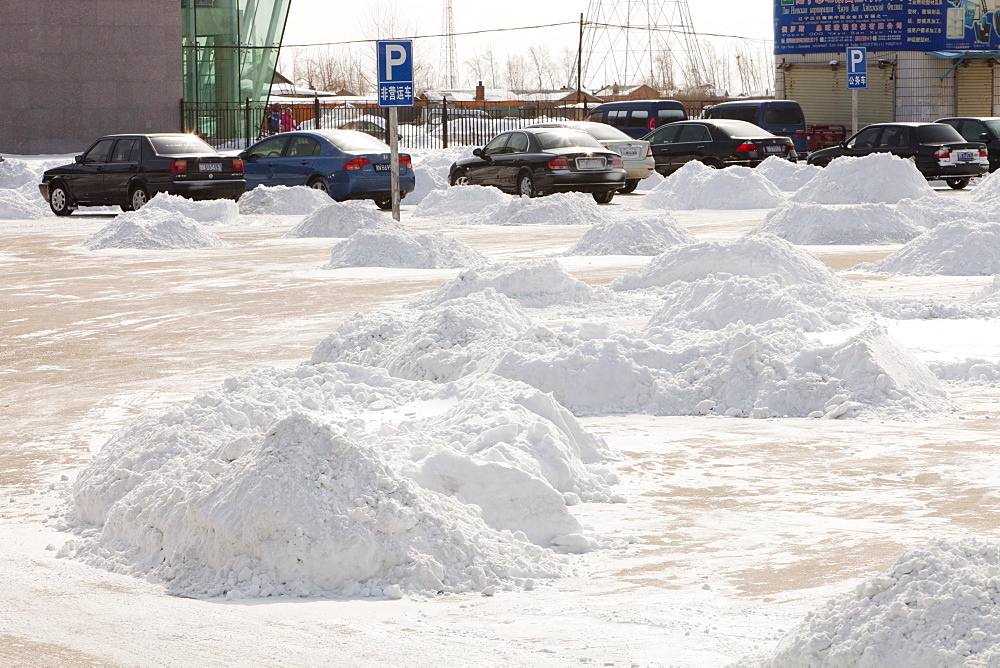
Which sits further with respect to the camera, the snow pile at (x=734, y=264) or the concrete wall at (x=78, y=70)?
the concrete wall at (x=78, y=70)

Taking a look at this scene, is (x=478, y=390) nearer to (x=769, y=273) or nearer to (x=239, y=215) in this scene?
(x=769, y=273)

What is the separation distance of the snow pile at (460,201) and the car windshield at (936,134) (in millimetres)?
9515

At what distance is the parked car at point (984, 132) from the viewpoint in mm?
31000

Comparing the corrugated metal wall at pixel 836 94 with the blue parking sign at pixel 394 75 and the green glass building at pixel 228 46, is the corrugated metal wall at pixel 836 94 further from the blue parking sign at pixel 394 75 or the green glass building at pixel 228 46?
the blue parking sign at pixel 394 75

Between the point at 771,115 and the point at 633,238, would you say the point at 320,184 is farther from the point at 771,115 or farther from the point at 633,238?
the point at 771,115

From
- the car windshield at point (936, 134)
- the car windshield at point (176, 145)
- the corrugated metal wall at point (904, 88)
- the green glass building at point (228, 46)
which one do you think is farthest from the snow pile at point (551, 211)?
the corrugated metal wall at point (904, 88)

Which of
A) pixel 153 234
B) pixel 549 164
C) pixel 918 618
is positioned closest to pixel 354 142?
pixel 549 164

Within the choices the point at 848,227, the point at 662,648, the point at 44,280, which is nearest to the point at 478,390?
the point at 662,648

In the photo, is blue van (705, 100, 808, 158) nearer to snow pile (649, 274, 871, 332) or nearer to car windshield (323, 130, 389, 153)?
car windshield (323, 130, 389, 153)

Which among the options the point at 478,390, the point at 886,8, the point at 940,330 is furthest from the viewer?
the point at 886,8

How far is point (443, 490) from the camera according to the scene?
593 cm

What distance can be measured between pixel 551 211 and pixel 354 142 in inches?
205

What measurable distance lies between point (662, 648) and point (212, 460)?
7.01ft

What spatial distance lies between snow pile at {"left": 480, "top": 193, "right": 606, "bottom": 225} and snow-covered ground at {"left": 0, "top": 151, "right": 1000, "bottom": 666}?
8637 millimetres
